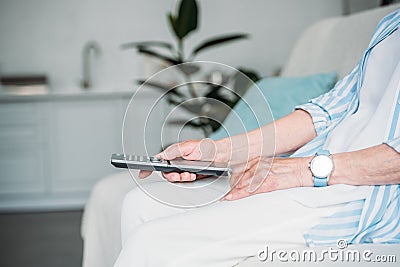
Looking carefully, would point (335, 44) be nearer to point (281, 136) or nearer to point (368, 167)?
point (281, 136)

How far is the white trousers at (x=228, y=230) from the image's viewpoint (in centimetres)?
113

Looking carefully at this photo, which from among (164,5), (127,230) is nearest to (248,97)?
(127,230)

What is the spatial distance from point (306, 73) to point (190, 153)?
43.5 inches

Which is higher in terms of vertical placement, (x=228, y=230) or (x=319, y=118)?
(x=319, y=118)

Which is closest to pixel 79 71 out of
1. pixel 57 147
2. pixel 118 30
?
pixel 118 30

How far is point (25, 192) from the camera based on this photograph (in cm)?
412

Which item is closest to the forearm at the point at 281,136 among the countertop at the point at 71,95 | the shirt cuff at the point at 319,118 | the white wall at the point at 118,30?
the shirt cuff at the point at 319,118

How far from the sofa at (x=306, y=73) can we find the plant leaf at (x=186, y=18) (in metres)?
0.77

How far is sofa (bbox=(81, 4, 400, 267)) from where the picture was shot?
6.16 feet

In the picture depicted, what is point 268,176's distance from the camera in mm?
1259

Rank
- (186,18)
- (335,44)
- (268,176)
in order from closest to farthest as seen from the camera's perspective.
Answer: (268,176) < (335,44) < (186,18)

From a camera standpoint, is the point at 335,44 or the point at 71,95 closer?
the point at 335,44

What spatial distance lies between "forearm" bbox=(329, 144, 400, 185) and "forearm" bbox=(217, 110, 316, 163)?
0.85 ft

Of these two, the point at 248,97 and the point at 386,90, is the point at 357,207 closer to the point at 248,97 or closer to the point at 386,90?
the point at 386,90
